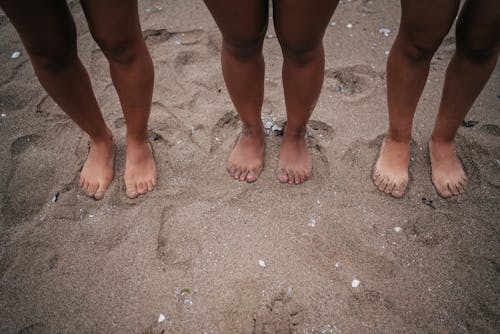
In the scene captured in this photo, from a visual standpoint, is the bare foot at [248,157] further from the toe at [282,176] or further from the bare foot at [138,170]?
the bare foot at [138,170]

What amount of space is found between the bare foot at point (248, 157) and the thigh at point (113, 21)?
688 millimetres

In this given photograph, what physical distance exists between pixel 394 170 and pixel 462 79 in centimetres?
49

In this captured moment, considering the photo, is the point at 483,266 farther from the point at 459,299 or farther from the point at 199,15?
the point at 199,15

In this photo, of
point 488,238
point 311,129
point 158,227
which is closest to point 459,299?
point 488,238

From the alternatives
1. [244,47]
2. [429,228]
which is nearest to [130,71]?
[244,47]

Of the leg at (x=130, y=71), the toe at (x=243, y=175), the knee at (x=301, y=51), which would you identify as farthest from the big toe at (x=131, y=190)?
the knee at (x=301, y=51)

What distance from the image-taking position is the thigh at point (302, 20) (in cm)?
119

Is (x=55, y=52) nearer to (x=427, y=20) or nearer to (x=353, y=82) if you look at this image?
(x=427, y=20)

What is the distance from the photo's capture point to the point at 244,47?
4.65ft

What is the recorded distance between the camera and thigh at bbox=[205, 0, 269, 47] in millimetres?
1215

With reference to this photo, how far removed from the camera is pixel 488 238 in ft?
5.22

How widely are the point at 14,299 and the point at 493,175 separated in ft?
7.22

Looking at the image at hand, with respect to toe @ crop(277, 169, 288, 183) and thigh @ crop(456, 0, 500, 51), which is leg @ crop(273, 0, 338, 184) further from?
thigh @ crop(456, 0, 500, 51)

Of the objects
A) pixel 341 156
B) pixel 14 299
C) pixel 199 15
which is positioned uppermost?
pixel 199 15
